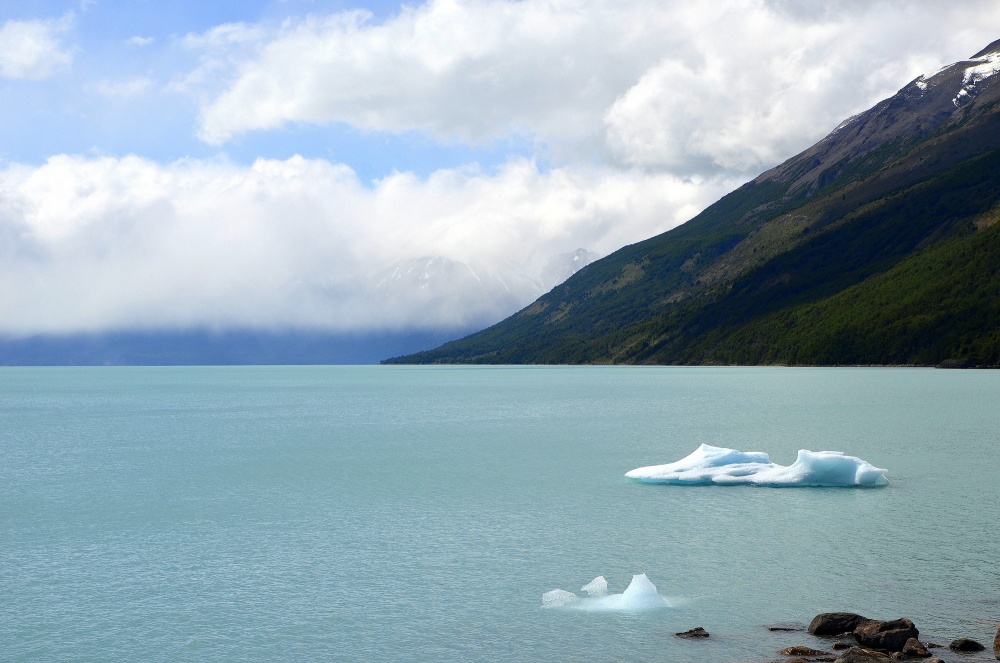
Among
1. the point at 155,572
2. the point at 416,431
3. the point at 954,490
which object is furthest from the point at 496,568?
the point at 416,431

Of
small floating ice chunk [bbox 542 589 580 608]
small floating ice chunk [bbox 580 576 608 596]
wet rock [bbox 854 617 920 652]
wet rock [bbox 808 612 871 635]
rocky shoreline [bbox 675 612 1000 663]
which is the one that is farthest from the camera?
small floating ice chunk [bbox 580 576 608 596]

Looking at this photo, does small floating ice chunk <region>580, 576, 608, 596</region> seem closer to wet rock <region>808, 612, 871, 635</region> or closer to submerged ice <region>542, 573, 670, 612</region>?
submerged ice <region>542, 573, 670, 612</region>

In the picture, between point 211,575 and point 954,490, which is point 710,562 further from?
point 954,490

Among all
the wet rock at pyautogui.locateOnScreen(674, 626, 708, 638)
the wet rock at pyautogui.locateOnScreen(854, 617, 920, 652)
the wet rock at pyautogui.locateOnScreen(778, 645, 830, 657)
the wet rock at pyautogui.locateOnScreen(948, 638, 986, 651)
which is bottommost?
the wet rock at pyautogui.locateOnScreen(674, 626, 708, 638)

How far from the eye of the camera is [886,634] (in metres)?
20.7

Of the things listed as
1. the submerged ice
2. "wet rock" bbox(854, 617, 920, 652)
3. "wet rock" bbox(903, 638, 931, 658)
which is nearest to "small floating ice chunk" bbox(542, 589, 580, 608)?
the submerged ice

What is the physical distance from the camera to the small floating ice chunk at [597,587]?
85.8ft

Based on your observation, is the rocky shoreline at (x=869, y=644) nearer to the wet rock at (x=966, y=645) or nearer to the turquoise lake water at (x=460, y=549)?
the wet rock at (x=966, y=645)

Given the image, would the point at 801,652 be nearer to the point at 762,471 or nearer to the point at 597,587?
the point at 597,587

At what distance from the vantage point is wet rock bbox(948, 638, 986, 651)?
2066 cm

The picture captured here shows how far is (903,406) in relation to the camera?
107562mm

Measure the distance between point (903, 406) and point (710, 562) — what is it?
88.1 metres

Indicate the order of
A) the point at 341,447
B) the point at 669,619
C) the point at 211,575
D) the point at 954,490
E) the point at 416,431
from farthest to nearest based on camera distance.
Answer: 1. the point at 416,431
2. the point at 341,447
3. the point at 954,490
4. the point at 211,575
5. the point at 669,619

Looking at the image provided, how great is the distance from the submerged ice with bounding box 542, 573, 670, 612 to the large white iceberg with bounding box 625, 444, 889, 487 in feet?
74.6
